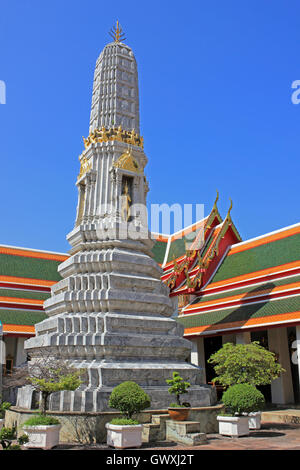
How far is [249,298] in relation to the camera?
58.9 feet

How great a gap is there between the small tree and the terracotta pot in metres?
2.18

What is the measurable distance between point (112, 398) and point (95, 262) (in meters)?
4.67

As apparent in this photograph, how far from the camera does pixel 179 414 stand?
9398mm

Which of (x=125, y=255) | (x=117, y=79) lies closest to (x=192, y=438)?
(x=125, y=255)

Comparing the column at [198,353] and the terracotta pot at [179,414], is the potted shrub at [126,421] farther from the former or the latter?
the column at [198,353]

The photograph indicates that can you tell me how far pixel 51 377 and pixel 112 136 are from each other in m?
8.45

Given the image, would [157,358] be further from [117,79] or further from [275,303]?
[117,79]

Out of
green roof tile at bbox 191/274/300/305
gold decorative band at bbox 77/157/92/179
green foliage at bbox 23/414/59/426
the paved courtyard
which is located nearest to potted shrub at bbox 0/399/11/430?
green foliage at bbox 23/414/59/426

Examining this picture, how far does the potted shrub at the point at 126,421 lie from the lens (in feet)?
27.1

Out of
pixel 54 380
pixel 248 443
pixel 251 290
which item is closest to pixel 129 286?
pixel 54 380

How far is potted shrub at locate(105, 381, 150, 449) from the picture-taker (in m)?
8.25

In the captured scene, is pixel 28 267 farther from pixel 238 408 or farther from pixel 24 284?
pixel 238 408

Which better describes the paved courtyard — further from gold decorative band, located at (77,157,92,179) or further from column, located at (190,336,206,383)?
gold decorative band, located at (77,157,92,179)

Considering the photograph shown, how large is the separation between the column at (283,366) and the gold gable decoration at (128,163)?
923 cm
